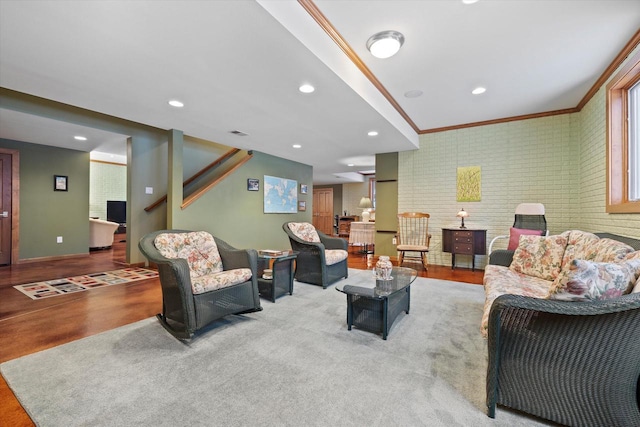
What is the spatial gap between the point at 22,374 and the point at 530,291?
11.5 ft

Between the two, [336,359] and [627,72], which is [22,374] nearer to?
[336,359]

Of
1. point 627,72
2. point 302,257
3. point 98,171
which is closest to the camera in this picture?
Answer: point 627,72

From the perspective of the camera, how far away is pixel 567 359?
1244 mm

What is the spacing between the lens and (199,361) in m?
1.86

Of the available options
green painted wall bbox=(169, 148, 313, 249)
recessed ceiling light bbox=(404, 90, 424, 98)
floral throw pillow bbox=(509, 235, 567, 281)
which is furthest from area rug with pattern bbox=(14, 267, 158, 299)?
floral throw pillow bbox=(509, 235, 567, 281)

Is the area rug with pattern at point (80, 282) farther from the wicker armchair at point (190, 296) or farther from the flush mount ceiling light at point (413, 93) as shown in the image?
the flush mount ceiling light at point (413, 93)

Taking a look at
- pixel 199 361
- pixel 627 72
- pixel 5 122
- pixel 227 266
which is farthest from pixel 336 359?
pixel 5 122

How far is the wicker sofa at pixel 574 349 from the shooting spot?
1170 mm

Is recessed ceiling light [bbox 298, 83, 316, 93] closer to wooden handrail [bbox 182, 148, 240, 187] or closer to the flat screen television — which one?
wooden handrail [bbox 182, 148, 240, 187]

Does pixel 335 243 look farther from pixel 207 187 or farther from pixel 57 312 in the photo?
pixel 57 312

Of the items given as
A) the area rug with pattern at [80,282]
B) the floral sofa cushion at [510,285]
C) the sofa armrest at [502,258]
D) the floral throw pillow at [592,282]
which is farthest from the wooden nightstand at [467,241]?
the area rug with pattern at [80,282]

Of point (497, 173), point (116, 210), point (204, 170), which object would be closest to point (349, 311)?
point (497, 173)

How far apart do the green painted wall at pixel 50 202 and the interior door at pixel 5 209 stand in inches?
7.8

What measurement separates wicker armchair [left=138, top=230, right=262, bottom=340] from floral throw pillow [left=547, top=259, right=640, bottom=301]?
2208 millimetres
